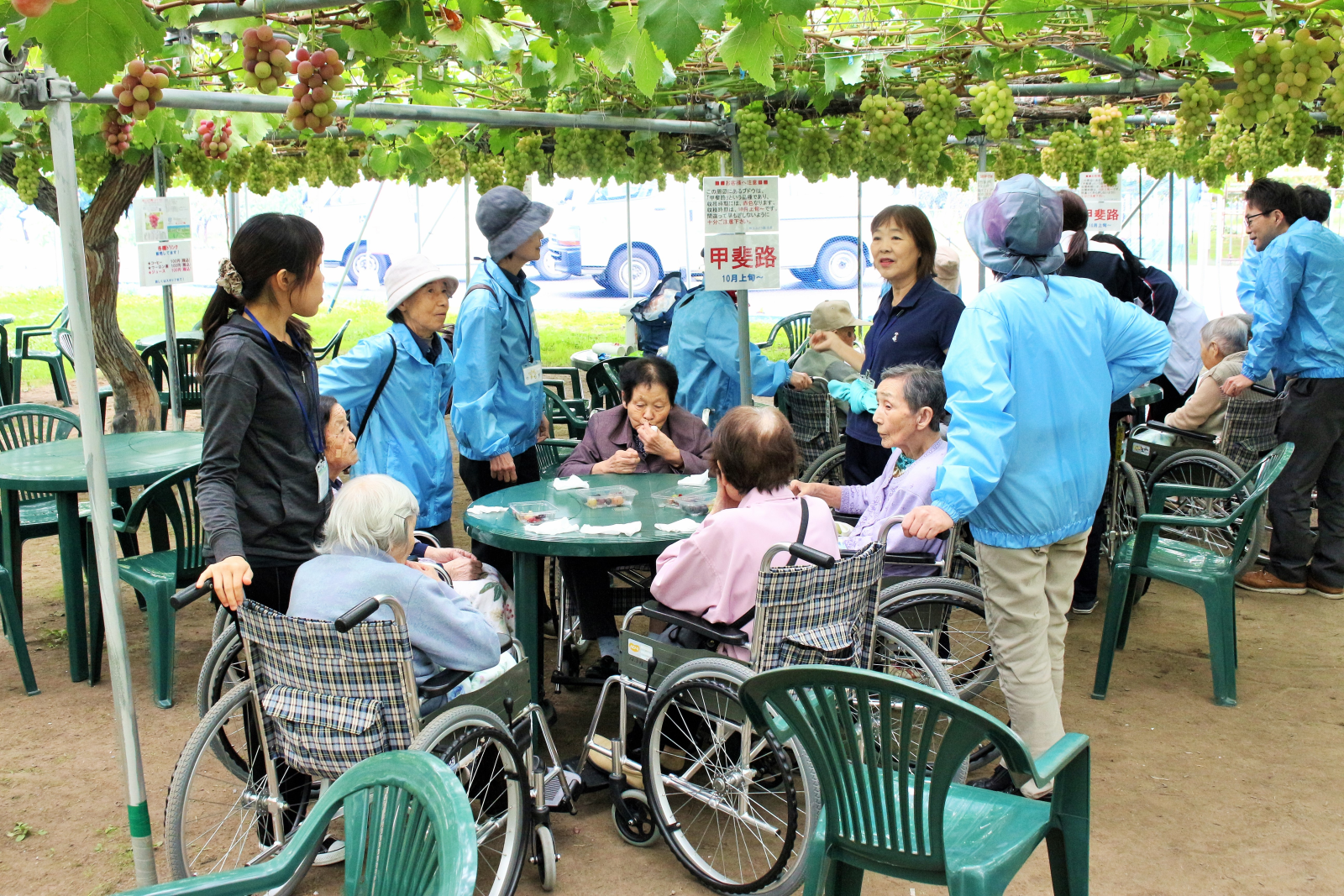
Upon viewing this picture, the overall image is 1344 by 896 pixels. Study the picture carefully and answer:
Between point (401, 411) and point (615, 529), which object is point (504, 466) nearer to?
point (401, 411)

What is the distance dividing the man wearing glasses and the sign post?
2.23 m

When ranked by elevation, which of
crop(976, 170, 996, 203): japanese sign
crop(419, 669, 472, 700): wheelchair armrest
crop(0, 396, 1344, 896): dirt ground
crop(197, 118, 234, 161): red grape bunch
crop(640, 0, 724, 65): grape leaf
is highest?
crop(197, 118, 234, 161): red grape bunch

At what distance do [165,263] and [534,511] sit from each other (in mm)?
4302

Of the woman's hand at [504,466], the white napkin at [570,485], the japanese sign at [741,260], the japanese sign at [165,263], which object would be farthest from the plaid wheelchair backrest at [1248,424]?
the japanese sign at [165,263]

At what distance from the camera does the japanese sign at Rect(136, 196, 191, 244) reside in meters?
6.58

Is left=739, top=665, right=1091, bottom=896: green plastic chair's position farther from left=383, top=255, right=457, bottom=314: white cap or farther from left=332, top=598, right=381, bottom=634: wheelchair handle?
left=383, top=255, right=457, bottom=314: white cap

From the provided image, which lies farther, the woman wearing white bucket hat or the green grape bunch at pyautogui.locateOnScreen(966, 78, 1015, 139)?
the green grape bunch at pyautogui.locateOnScreen(966, 78, 1015, 139)

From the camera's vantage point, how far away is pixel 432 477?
368 centimetres

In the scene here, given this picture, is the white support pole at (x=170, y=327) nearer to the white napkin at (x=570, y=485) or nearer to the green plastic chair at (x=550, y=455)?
the green plastic chair at (x=550, y=455)

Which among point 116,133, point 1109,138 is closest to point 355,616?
point 116,133

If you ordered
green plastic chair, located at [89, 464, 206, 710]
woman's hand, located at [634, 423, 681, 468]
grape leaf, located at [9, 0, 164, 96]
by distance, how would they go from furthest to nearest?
woman's hand, located at [634, 423, 681, 468], green plastic chair, located at [89, 464, 206, 710], grape leaf, located at [9, 0, 164, 96]

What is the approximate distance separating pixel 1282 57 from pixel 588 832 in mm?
3157

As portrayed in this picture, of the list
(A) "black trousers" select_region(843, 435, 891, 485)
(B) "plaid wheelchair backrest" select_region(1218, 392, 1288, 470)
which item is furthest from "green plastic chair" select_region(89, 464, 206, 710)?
(B) "plaid wheelchair backrest" select_region(1218, 392, 1288, 470)

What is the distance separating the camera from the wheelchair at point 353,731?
2.26 m
